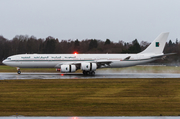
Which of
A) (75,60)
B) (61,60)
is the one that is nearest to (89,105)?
(61,60)

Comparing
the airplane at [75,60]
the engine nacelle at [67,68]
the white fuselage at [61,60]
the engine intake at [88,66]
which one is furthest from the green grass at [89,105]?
the white fuselage at [61,60]

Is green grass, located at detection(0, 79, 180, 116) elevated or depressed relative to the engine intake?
depressed

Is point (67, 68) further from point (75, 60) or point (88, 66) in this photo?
point (75, 60)

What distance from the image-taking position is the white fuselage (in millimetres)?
35219

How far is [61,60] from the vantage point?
35.3 metres

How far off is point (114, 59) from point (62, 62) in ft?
28.5

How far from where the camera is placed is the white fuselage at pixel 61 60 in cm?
3522

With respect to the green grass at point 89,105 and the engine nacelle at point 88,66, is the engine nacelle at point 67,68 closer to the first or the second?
the engine nacelle at point 88,66

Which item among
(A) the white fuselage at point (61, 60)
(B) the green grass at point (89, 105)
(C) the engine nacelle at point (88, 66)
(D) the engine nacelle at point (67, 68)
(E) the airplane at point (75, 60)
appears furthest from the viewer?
(A) the white fuselage at point (61, 60)

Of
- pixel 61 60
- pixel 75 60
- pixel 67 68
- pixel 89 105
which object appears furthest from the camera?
pixel 75 60

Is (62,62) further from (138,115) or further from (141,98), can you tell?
(138,115)

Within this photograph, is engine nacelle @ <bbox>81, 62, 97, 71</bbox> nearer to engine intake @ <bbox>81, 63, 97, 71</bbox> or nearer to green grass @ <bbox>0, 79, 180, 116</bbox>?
engine intake @ <bbox>81, 63, 97, 71</bbox>

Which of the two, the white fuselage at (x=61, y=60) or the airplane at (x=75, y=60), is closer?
the airplane at (x=75, y=60)

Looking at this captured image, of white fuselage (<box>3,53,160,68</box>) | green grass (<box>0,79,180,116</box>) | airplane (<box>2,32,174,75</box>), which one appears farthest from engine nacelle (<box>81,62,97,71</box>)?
green grass (<box>0,79,180,116</box>)
